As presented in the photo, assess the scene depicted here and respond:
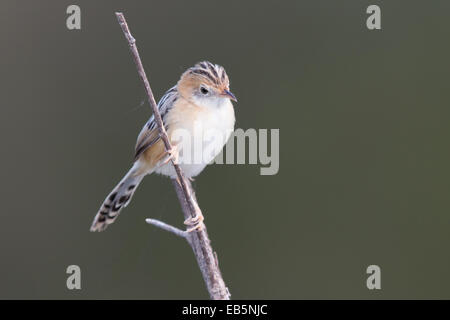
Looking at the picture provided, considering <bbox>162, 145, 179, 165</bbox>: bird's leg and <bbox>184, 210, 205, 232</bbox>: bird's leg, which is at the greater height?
<bbox>162, 145, 179, 165</bbox>: bird's leg

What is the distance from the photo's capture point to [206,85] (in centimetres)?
329

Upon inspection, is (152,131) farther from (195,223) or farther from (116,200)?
(195,223)

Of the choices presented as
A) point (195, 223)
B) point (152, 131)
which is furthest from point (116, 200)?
point (195, 223)

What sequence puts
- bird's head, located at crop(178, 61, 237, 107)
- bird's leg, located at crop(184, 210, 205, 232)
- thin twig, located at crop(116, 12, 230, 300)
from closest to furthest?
1. thin twig, located at crop(116, 12, 230, 300)
2. bird's leg, located at crop(184, 210, 205, 232)
3. bird's head, located at crop(178, 61, 237, 107)

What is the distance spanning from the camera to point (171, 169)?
3484mm

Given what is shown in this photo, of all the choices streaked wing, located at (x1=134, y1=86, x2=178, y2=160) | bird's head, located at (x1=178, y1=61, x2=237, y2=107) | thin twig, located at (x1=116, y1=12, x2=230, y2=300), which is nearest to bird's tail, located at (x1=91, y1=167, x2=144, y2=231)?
streaked wing, located at (x1=134, y1=86, x2=178, y2=160)

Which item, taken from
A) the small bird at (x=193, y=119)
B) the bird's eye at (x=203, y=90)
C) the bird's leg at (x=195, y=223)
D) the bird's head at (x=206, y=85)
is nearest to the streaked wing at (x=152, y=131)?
the small bird at (x=193, y=119)

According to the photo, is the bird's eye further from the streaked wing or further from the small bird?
the streaked wing

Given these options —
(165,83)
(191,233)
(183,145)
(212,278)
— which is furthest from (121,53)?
(212,278)

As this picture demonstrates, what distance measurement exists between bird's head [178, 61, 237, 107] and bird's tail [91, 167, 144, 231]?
24.5 inches

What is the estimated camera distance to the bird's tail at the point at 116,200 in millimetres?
3689

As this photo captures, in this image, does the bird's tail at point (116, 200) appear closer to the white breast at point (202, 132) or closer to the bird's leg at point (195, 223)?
the white breast at point (202, 132)

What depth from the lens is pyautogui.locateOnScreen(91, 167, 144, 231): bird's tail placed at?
3.69 meters

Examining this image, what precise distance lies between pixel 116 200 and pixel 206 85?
3.15 feet
